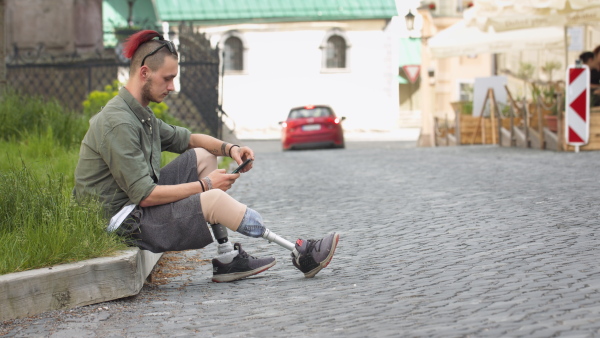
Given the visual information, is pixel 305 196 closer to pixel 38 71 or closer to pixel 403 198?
pixel 403 198

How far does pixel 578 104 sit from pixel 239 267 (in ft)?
37.0

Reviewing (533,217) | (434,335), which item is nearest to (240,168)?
(434,335)

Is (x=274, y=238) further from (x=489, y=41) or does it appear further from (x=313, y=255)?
(x=489, y=41)

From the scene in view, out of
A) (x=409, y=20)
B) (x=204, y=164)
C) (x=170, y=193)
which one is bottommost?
(x=170, y=193)

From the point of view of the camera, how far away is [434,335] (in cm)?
388

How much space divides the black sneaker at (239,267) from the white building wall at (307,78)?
38733 mm

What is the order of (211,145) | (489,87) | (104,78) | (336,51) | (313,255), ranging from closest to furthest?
(313,255)
(211,145)
(104,78)
(489,87)
(336,51)

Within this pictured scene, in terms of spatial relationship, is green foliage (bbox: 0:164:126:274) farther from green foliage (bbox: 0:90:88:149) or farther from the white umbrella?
the white umbrella

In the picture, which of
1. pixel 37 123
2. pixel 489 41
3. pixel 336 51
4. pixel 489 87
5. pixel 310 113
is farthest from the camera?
pixel 336 51

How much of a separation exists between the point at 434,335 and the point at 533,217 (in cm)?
400

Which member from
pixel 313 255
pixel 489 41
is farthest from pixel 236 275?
pixel 489 41

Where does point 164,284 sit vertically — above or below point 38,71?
below

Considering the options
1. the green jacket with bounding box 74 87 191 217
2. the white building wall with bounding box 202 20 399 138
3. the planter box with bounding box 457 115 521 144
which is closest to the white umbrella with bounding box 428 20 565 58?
the planter box with bounding box 457 115 521 144

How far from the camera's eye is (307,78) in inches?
1779
